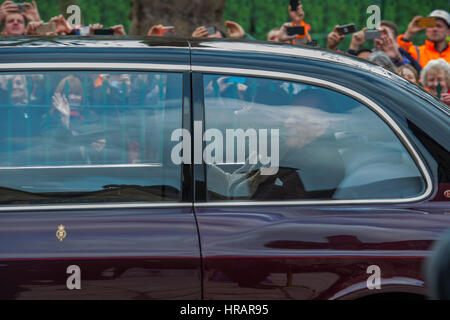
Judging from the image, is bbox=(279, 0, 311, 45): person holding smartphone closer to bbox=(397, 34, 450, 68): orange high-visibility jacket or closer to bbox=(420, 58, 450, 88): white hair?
bbox=(420, 58, 450, 88): white hair

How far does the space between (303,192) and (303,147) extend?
0.58 ft

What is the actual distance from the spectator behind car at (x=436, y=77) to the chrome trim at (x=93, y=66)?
4113 millimetres

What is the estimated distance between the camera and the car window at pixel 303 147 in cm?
269

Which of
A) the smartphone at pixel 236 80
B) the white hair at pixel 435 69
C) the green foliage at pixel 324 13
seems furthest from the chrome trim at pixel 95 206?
the green foliage at pixel 324 13

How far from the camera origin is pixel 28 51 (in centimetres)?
273

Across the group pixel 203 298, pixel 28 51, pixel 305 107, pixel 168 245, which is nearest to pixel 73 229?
pixel 168 245

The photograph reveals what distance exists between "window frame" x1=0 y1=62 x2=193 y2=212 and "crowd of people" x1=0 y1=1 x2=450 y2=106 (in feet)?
12.7

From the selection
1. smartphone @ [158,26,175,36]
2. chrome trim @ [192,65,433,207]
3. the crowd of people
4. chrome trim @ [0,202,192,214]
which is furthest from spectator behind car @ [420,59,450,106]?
chrome trim @ [0,202,192,214]

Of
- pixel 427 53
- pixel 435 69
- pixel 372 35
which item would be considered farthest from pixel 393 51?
pixel 372 35

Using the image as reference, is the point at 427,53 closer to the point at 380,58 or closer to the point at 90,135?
the point at 380,58

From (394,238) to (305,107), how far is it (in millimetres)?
604

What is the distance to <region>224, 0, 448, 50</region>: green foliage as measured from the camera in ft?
31.5

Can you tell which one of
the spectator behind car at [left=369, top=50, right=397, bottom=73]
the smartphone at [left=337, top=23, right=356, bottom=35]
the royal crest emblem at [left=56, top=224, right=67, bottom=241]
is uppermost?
the smartphone at [left=337, top=23, right=356, bottom=35]
